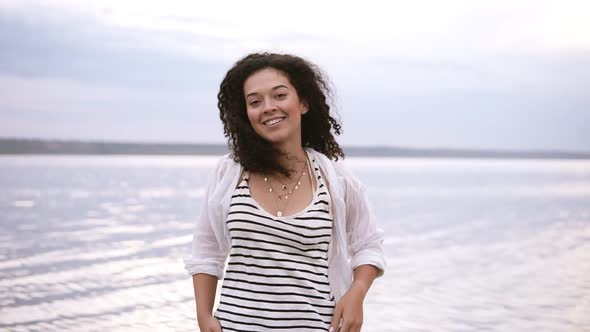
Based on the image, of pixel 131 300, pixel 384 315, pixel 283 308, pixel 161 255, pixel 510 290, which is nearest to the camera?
pixel 283 308

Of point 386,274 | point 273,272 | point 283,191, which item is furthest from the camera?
point 386,274

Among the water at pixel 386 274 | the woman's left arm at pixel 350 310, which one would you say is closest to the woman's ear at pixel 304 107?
the woman's left arm at pixel 350 310

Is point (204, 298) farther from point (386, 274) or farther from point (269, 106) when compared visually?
point (386, 274)

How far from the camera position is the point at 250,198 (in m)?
2.10

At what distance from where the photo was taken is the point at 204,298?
2.16 meters

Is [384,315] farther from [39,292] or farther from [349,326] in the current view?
[349,326]

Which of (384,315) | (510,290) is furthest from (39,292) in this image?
(510,290)

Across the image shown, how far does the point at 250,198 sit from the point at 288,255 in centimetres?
19

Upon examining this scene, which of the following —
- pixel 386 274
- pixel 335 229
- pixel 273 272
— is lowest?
pixel 273 272

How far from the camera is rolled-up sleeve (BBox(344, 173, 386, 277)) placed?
7.23 ft

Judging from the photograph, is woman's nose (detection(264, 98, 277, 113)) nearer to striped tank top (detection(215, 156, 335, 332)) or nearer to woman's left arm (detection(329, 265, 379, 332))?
striped tank top (detection(215, 156, 335, 332))

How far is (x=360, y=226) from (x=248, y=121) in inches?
18.1

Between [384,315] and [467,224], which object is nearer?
[384,315]

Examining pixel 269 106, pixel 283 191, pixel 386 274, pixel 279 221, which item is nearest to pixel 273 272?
pixel 279 221
